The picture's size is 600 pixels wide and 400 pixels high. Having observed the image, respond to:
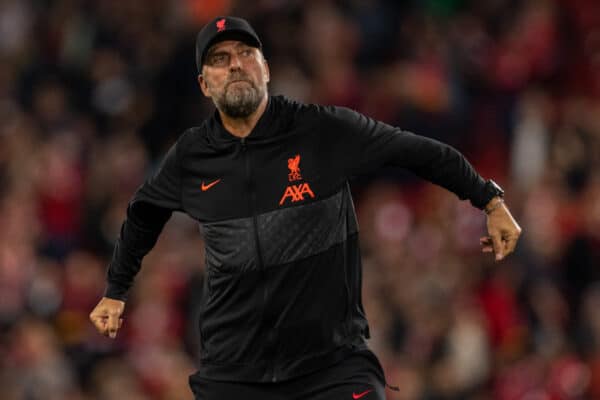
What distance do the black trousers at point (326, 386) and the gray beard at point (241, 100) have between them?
1.08 meters

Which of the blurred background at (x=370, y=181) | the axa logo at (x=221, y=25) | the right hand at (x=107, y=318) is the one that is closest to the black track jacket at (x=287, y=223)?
the axa logo at (x=221, y=25)

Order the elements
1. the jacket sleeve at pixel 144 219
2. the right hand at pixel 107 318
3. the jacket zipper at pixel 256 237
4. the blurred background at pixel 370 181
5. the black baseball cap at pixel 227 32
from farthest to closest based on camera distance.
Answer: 1. the blurred background at pixel 370 181
2. the right hand at pixel 107 318
3. the jacket sleeve at pixel 144 219
4. the black baseball cap at pixel 227 32
5. the jacket zipper at pixel 256 237

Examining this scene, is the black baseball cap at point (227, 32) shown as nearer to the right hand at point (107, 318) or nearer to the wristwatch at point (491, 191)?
the wristwatch at point (491, 191)

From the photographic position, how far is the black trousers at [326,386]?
556 centimetres

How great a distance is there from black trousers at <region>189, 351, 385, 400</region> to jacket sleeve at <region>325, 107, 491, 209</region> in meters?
0.78

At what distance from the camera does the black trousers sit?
5.56m

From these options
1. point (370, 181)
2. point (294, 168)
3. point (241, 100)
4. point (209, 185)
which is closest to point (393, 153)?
point (294, 168)

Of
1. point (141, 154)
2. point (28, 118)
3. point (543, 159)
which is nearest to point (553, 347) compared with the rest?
point (543, 159)

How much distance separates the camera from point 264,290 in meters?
5.57

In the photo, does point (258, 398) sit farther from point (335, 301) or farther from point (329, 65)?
point (329, 65)

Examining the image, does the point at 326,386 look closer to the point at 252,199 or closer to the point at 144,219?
the point at 252,199

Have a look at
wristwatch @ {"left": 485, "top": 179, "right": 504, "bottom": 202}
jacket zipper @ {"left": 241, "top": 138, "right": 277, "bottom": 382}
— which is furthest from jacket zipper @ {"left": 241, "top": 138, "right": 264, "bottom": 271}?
wristwatch @ {"left": 485, "top": 179, "right": 504, "bottom": 202}

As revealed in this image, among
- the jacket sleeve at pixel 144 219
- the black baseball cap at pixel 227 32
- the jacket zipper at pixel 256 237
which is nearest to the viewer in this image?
the jacket zipper at pixel 256 237

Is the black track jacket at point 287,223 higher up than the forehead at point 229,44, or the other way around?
the forehead at point 229,44
